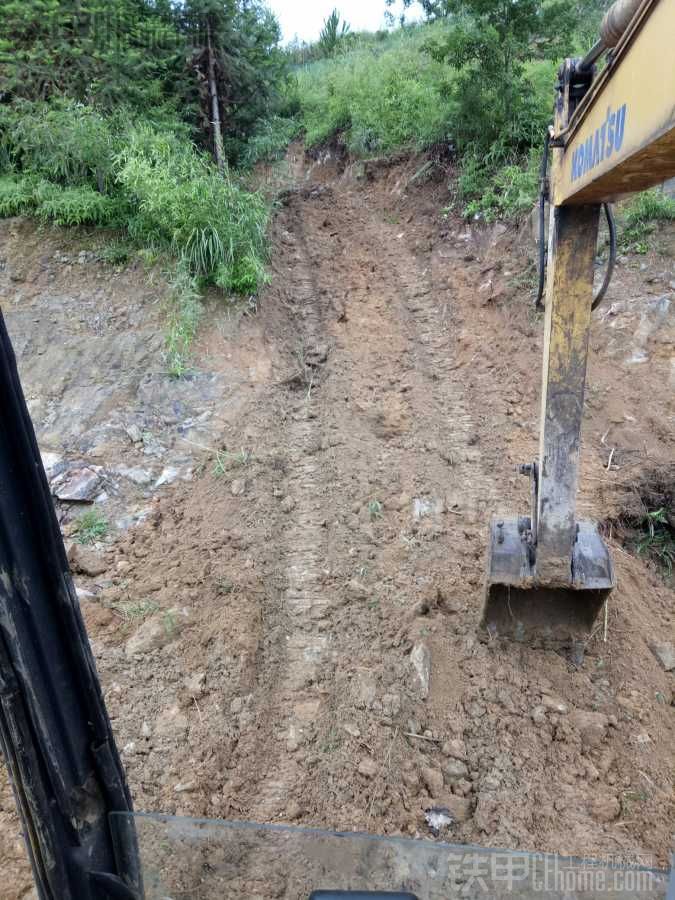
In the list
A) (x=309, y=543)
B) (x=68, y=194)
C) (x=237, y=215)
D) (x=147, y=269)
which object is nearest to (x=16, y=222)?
(x=68, y=194)

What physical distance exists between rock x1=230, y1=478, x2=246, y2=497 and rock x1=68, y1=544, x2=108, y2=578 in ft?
3.60

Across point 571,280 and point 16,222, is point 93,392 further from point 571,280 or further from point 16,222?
point 571,280

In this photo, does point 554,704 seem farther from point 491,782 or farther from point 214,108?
point 214,108

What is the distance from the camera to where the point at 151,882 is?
1.92m

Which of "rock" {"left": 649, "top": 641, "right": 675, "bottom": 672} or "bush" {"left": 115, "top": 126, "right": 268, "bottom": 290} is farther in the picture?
"bush" {"left": 115, "top": 126, "right": 268, "bottom": 290}

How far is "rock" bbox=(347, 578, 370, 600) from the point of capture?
13.8 feet

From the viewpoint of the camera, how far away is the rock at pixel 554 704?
3328 mm

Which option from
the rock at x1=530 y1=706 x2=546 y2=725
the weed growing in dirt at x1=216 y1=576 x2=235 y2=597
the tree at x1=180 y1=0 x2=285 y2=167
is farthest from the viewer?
the tree at x1=180 y1=0 x2=285 y2=167

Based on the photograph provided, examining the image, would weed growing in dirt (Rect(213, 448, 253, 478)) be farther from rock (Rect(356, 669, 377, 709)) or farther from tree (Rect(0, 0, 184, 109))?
tree (Rect(0, 0, 184, 109))

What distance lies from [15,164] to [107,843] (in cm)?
876

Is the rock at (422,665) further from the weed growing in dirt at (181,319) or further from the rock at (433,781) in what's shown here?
the weed growing in dirt at (181,319)

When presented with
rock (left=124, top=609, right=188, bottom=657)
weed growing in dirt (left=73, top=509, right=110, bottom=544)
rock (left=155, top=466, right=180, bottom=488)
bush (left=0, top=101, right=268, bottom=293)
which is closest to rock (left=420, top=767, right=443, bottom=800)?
rock (left=124, top=609, right=188, bottom=657)

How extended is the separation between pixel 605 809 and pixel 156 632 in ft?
8.39

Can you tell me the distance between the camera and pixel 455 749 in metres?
3.17
